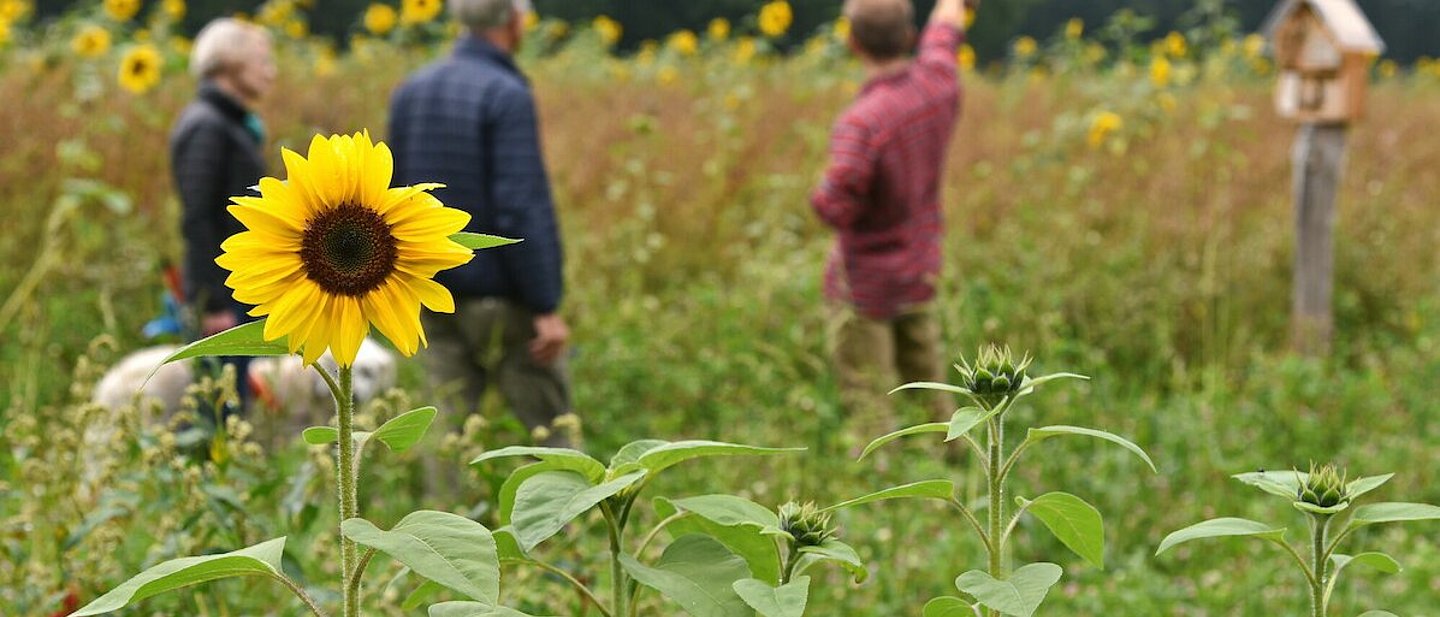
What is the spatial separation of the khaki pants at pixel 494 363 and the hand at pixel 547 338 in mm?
50

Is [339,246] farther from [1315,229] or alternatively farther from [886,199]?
[1315,229]

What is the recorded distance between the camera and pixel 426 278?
1.10 metres

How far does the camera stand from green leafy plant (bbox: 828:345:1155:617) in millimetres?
1042

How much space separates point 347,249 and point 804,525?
0.41m

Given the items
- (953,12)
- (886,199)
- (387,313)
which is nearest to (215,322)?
(886,199)

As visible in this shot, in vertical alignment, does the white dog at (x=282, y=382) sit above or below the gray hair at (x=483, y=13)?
below

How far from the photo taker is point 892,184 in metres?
4.37

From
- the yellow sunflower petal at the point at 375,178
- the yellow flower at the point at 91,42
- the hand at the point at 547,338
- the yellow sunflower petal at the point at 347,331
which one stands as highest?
the yellow flower at the point at 91,42

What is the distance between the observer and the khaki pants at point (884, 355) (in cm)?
Answer: 451

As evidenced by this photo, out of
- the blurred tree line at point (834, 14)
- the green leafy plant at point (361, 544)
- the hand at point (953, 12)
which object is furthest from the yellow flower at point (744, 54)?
the green leafy plant at point (361, 544)

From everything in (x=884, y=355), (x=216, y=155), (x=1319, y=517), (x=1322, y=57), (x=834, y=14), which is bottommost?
(x=884, y=355)

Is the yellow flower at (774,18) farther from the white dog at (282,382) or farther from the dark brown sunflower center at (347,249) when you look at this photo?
the dark brown sunflower center at (347,249)

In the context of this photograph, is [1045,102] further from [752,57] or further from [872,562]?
[872,562]

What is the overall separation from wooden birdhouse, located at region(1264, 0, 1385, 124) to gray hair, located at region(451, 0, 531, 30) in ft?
9.88
